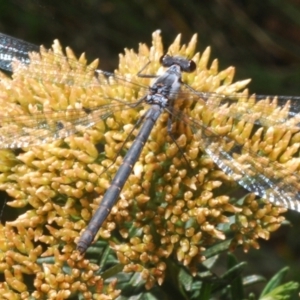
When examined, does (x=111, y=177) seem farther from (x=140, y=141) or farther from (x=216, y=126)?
(x=216, y=126)

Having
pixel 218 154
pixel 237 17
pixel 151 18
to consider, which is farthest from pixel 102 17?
pixel 218 154

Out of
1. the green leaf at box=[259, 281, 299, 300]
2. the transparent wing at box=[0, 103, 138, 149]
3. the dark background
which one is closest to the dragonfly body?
the transparent wing at box=[0, 103, 138, 149]

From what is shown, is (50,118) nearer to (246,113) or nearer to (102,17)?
(246,113)

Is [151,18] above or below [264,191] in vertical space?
above

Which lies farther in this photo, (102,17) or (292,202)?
(102,17)

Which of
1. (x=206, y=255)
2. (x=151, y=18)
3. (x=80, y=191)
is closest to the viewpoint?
(x=80, y=191)

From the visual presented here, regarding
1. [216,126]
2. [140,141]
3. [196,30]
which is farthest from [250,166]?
[196,30]

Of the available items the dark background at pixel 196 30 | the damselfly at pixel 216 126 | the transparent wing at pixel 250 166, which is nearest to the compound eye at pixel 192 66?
the damselfly at pixel 216 126
